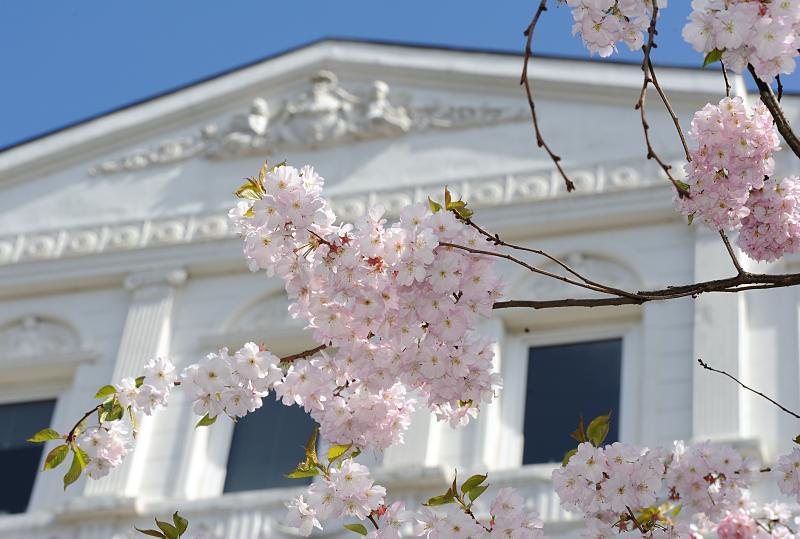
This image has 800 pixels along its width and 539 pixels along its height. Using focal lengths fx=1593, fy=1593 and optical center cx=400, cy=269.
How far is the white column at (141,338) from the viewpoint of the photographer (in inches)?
543

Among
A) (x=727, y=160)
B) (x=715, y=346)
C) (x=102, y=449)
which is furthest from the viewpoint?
(x=715, y=346)

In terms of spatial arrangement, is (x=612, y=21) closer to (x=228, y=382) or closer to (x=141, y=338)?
(x=228, y=382)

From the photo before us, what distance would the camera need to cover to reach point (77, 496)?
13727 millimetres

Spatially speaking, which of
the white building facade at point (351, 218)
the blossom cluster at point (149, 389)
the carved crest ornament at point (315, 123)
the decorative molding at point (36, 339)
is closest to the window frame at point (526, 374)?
the white building facade at point (351, 218)

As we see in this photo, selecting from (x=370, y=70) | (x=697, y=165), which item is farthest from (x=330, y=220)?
(x=370, y=70)

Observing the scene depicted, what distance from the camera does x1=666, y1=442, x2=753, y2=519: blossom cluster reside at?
24.5ft

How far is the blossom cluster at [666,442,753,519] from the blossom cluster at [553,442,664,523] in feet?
2.90

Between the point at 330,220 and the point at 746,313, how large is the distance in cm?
765

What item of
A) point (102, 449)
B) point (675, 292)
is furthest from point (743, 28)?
point (102, 449)

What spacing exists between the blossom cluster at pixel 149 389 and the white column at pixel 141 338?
6.92 meters

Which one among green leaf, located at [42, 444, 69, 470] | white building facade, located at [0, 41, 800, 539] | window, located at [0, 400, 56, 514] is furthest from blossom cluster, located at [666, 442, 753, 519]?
window, located at [0, 400, 56, 514]

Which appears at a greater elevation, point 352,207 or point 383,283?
point 352,207

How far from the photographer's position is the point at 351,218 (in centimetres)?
1519

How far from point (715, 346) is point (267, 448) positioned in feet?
13.2
